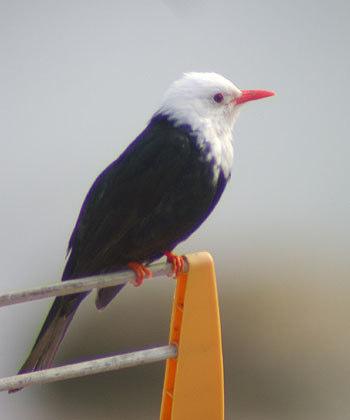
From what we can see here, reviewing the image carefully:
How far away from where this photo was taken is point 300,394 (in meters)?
3.66

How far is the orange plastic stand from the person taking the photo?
4.73ft

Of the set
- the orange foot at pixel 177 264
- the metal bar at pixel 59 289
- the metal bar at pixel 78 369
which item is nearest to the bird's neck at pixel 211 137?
the orange foot at pixel 177 264

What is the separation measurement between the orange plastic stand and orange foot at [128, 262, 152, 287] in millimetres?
178

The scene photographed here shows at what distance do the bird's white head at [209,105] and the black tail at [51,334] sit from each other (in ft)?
1.43

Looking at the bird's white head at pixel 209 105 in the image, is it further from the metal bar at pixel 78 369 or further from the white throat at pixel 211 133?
the metal bar at pixel 78 369

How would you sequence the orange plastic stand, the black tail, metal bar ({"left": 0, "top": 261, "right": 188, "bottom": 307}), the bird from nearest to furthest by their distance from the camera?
metal bar ({"left": 0, "top": 261, "right": 188, "bottom": 307}) < the orange plastic stand < the black tail < the bird

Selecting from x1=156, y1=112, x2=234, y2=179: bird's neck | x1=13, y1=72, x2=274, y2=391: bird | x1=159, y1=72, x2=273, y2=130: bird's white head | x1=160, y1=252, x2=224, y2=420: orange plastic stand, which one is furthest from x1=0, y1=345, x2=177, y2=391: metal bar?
x1=159, y1=72, x2=273, y2=130: bird's white head

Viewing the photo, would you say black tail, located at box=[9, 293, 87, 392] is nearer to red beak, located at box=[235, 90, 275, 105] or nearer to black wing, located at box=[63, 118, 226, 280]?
black wing, located at box=[63, 118, 226, 280]

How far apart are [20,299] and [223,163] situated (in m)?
0.67

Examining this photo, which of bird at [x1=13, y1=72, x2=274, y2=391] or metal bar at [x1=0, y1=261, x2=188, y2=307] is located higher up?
bird at [x1=13, y1=72, x2=274, y2=391]

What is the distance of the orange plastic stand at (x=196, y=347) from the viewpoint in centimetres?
144

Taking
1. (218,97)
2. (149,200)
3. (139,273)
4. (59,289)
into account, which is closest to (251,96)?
(218,97)

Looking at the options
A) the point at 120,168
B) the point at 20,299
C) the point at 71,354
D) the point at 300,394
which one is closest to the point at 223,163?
the point at 120,168

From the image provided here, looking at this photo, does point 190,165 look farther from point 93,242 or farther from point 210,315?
point 210,315
